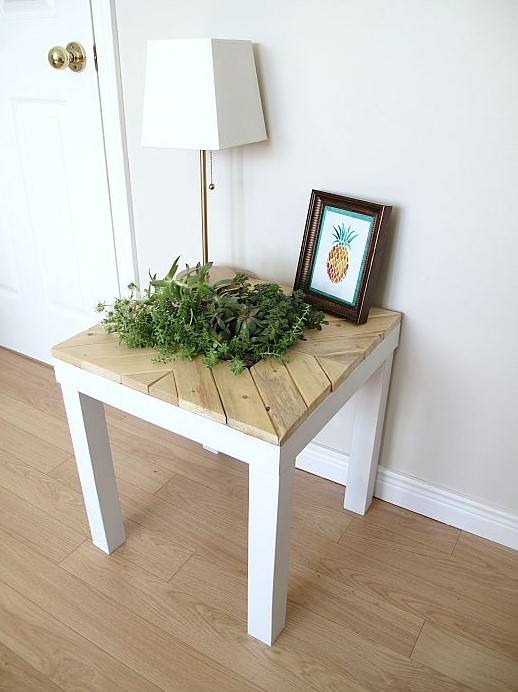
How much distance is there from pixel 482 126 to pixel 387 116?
0.20 meters

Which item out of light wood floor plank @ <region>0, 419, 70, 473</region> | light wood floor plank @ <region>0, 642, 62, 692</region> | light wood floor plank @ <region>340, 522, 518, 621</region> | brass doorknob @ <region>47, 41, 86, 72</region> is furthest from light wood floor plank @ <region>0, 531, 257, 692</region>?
brass doorknob @ <region>47, 41, 86, 72</region>

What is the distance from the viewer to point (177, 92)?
1.19 metres

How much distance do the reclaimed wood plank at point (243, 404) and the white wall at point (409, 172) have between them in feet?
1.60

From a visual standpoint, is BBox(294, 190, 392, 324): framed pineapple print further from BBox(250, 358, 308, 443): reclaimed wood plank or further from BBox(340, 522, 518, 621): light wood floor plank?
BBox(340, 522, 518, 621): light wood floor plank

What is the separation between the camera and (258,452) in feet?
3.26

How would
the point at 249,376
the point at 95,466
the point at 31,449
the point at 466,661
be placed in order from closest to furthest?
the point at 249,376 → the point at 466,661 → the point at 95,466 → the point at 31,449

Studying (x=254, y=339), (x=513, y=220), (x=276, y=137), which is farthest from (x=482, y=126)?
(x=254, y=339)

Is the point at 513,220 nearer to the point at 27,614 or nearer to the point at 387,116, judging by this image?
the point at 387,116

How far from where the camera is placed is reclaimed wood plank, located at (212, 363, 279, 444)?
0.96 metres

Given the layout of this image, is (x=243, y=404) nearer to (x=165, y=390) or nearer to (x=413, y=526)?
(x=165, y=390)

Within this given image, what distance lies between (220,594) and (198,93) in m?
1.11

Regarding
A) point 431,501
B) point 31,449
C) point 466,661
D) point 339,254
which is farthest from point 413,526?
point 31,449

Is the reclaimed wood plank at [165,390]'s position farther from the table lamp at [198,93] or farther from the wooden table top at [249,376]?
the table lamp at [198,93]

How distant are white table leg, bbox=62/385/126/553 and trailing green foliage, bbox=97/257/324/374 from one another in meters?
0.18
